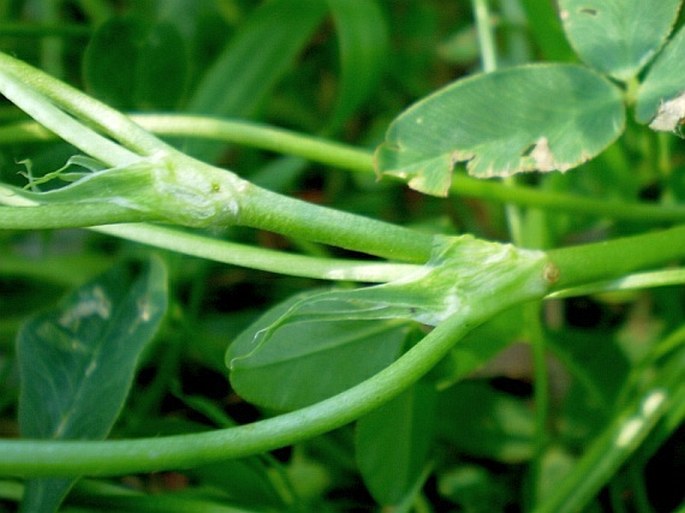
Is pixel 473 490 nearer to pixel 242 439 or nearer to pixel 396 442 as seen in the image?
pixel 396 442

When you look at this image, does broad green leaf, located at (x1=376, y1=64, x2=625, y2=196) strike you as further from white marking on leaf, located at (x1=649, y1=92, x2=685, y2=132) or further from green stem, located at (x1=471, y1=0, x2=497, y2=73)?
green stem, located at (x1=471, y1=0, x2=497, y2=73)

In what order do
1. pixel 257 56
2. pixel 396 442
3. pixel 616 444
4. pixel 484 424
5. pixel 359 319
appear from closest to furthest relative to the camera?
pixel 359 319, pixel 396 442, pixel 616 444, pixel 484 424, pixel 257 56

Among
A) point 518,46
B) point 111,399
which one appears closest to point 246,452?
point 111,399

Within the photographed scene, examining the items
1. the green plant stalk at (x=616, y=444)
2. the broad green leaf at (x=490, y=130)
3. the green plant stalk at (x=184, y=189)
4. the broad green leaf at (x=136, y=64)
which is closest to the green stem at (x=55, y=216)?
the green plant stalk at (x=184, y=189)

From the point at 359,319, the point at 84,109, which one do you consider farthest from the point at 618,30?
the point at 84,109

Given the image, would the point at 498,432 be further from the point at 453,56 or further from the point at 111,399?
the point at 453,56

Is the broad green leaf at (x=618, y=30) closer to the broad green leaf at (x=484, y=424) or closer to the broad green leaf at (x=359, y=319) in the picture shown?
the broad green leaf at (x=359, y=319)

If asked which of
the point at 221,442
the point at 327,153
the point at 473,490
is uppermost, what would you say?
the point at 327,153
